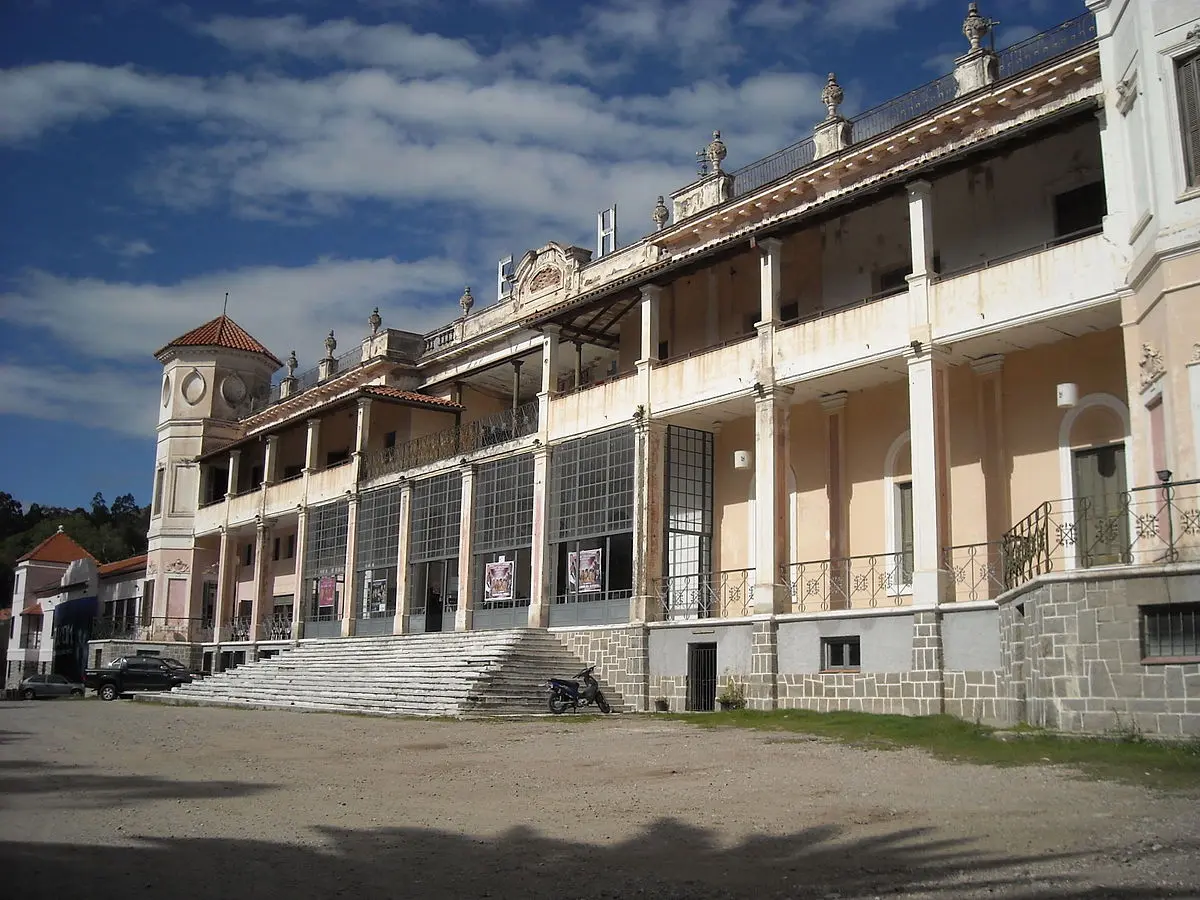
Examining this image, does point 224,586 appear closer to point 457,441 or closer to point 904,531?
point 457,441

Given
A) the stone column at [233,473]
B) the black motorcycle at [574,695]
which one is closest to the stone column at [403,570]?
the black motorcycle at [574,695]

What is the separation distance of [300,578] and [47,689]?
9.90 meters

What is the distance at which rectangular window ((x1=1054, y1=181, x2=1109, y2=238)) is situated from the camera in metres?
19.6

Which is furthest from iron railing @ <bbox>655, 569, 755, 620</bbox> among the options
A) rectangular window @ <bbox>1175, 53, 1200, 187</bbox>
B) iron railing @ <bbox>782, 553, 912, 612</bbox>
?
rectangular window @ <bbox>1175, 53, 1200, 187</bbox>

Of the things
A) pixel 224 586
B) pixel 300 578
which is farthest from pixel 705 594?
pixel 224 586

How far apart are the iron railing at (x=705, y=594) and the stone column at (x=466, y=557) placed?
24.7 feet

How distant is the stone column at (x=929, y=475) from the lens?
1905 centimetres

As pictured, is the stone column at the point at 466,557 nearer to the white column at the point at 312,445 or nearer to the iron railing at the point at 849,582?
the white column at the point at 312,445

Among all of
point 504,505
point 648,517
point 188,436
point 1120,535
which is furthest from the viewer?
point 188,436

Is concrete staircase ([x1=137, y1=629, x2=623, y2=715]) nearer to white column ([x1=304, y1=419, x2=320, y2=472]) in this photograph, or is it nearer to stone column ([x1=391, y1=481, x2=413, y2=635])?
stone column ([x1=391, y1=481, x2=413, y2=635])

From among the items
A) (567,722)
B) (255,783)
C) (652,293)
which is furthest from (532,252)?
(255,783)

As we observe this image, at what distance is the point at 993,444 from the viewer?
20.9 m

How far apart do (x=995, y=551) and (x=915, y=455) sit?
7.67 ft

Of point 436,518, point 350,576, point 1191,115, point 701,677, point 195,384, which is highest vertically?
point 195,384
